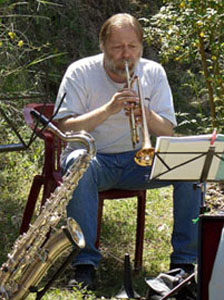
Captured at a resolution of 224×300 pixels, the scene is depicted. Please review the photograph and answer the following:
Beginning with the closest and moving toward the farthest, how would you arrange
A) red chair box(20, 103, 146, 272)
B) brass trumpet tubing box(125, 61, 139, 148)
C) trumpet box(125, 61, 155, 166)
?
1. trumpet box(125, 61, 155, 166)
2. brass trumpet tubing box(125, 61, 139, 148)
3. red chair box(20, 103, 146, 272)

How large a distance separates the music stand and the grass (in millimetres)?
769

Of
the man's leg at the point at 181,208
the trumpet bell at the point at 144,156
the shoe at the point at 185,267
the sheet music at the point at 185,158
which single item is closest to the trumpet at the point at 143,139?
the trumpet bell at the point at 144,156

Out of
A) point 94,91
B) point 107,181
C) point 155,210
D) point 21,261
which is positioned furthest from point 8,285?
point 155,210

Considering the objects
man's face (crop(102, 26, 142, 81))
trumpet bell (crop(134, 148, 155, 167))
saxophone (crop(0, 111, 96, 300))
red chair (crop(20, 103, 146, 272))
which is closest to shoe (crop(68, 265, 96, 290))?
red chair (crop(20, 103, 146, 272))

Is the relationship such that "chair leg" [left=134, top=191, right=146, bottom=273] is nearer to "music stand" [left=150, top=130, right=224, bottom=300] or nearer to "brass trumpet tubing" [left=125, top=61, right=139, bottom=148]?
"brass trumpet tubing" [left=125, top=61, right=139, bottom=148]

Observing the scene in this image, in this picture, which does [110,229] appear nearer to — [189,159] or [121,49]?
[121,49]

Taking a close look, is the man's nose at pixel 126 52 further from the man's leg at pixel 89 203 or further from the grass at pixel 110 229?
the grass at pixel 110 229

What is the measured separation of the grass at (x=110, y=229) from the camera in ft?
12.5

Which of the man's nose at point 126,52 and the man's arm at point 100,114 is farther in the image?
the man's nose at point 126,52

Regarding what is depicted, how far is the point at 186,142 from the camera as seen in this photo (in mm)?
3031

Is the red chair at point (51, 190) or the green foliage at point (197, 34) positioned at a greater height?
the green foliage at point (197, 34)

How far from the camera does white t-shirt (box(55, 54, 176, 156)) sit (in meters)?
3.84

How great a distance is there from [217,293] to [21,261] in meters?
0.76

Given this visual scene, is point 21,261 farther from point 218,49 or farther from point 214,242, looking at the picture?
point 218,49
